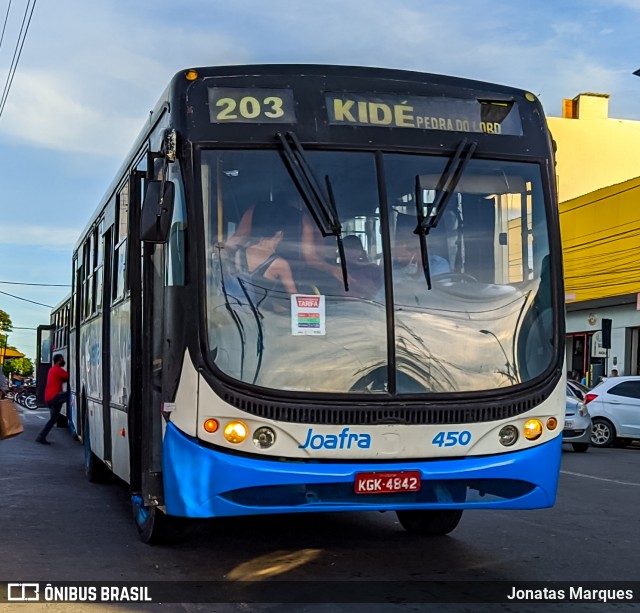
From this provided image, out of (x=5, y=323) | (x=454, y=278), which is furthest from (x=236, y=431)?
(x=5, y=323)

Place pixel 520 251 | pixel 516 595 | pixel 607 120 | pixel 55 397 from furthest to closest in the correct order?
pixel 607 120 < pixel 55 397 < pixel 520 251 < pixel 516 595

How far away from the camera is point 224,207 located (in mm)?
6332

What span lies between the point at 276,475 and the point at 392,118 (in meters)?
2.51

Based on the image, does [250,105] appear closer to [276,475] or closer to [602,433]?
[276,475]

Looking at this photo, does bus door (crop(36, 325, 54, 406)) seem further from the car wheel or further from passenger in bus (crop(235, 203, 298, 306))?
passenger in bus (crop(235, 203, 298, 306))

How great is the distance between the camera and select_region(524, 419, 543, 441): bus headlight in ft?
21.1

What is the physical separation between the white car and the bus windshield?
1433 cm

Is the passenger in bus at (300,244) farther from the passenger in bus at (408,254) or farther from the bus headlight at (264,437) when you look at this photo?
the bus headlight at (264,437)

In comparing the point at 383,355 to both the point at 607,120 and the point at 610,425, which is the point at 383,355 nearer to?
the point at 610,425

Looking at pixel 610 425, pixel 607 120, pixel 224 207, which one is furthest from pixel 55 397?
pixel 607 120

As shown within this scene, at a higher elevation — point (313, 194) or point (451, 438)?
point (313, 194)

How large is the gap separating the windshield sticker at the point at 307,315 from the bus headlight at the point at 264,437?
639mm

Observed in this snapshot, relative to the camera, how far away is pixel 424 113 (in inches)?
265

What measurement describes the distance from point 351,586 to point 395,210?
2455mm
